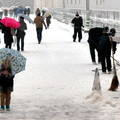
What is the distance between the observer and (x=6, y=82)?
9.55 meters

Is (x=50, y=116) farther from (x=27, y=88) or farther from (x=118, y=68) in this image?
(x=118, y=68)

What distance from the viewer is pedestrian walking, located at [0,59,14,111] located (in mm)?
9469

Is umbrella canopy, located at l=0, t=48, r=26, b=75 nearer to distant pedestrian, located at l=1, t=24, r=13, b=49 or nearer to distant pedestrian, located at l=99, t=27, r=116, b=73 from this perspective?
distant pedestrian, located at l=99, t=27, r=116, b=73

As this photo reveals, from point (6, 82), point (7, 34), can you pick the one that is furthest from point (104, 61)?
point (7, 34)

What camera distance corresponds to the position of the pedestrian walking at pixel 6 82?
9.47 m

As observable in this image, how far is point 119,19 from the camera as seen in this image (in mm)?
32688

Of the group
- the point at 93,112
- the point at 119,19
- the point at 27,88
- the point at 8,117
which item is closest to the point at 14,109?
the point at 8,117

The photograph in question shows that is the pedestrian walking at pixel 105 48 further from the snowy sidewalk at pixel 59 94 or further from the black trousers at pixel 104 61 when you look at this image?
the snowy sidewalk at pixel 59 94

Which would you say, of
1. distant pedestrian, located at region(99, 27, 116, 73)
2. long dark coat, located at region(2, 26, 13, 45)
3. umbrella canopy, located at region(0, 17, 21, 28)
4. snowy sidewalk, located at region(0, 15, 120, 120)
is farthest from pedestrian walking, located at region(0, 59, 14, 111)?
long dark coat, located at region(2, 26, 13, 45)

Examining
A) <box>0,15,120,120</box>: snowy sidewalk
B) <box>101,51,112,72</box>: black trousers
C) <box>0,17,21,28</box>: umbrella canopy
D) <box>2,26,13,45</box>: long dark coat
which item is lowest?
<box>0,15,120,120</box>: snowy sidewalk

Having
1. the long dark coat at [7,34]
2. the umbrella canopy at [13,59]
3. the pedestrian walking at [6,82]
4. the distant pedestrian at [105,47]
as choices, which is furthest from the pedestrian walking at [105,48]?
the long dark coat at [7,34]

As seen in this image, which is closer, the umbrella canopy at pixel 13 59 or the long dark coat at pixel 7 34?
the umbrella canopy at pixel 13 59

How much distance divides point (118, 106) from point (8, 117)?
2305 mm

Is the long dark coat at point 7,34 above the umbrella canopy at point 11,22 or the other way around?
the other way around
